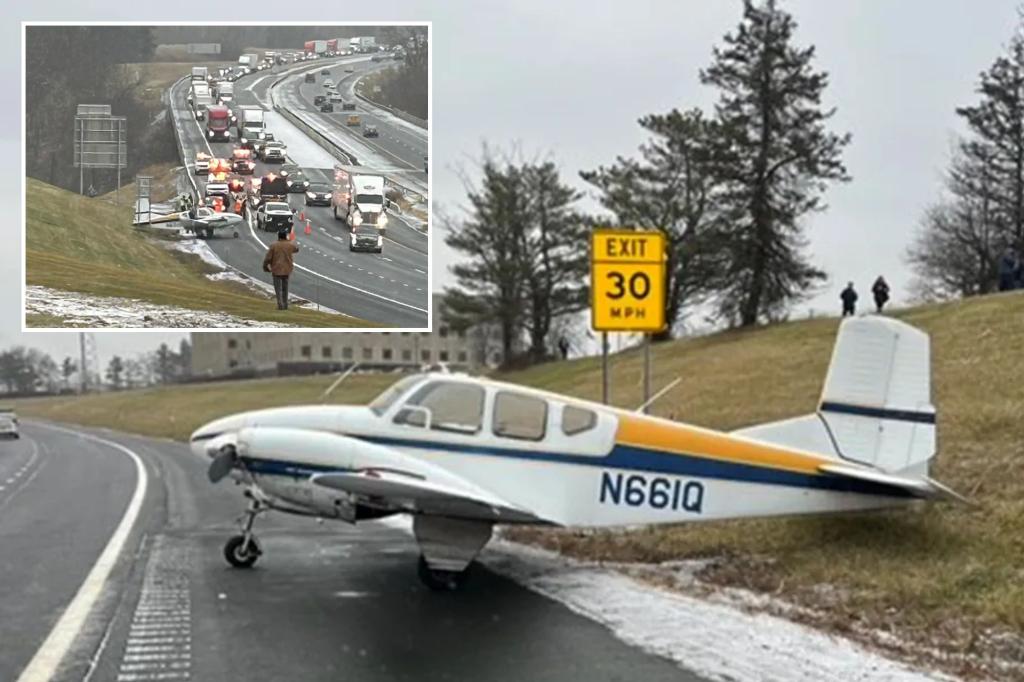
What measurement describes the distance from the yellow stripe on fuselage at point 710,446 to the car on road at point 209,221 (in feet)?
60.7

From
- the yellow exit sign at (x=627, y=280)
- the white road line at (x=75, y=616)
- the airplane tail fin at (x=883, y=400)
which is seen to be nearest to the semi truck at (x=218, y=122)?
the white road line at (x=75, y=616)

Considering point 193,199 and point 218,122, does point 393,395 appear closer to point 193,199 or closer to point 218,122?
point 193,199

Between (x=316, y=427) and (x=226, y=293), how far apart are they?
1699 cm

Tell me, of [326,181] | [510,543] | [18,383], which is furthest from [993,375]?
[18,383]

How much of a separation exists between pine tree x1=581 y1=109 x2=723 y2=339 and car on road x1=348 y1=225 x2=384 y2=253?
29.6m

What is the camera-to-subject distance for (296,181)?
28469 mm

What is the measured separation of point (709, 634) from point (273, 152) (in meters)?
21.9

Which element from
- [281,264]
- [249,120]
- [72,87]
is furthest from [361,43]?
[72,87]

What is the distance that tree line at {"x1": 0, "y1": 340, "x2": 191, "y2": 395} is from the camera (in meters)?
91.1

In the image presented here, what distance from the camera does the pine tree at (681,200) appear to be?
2255 inches

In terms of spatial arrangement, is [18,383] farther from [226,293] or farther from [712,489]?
[712,489]

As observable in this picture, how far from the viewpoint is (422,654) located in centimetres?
816

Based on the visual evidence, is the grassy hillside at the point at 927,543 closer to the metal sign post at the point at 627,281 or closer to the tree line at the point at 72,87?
the metal sign post at the point at 627,281

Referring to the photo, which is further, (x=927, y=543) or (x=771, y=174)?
(x=771, y=174)
